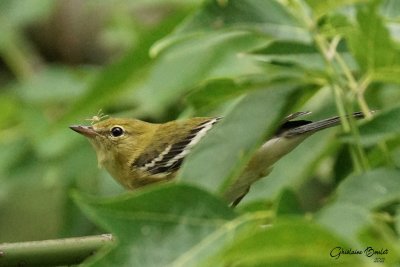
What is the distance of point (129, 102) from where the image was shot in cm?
453

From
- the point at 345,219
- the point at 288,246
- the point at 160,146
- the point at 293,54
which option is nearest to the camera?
the point at 288,246

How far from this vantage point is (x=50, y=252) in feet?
8.70

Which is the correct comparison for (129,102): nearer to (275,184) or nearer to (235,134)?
(275,184)

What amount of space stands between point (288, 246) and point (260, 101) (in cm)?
70

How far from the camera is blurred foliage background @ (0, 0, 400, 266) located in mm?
1925

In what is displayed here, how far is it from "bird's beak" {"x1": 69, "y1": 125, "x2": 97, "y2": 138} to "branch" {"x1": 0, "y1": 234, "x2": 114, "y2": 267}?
138 cm

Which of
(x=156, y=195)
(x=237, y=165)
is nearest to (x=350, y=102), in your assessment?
(x=237, y=165)

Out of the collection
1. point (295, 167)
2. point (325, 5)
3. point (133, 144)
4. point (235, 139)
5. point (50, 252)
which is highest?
point (325, 5)

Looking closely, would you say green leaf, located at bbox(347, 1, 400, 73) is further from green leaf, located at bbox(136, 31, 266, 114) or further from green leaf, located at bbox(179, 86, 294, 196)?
green leaf, located at bbox(136, 31, 266, 114)

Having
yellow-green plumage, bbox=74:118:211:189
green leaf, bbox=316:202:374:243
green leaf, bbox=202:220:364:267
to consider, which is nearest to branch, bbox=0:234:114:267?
green leaf, bbox=316:202:374:243

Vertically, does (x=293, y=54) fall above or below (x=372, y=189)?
above

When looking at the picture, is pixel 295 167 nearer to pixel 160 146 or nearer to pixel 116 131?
pixel 160 146

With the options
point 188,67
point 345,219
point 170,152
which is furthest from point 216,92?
point 170,152

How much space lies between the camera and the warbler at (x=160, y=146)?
338cm
